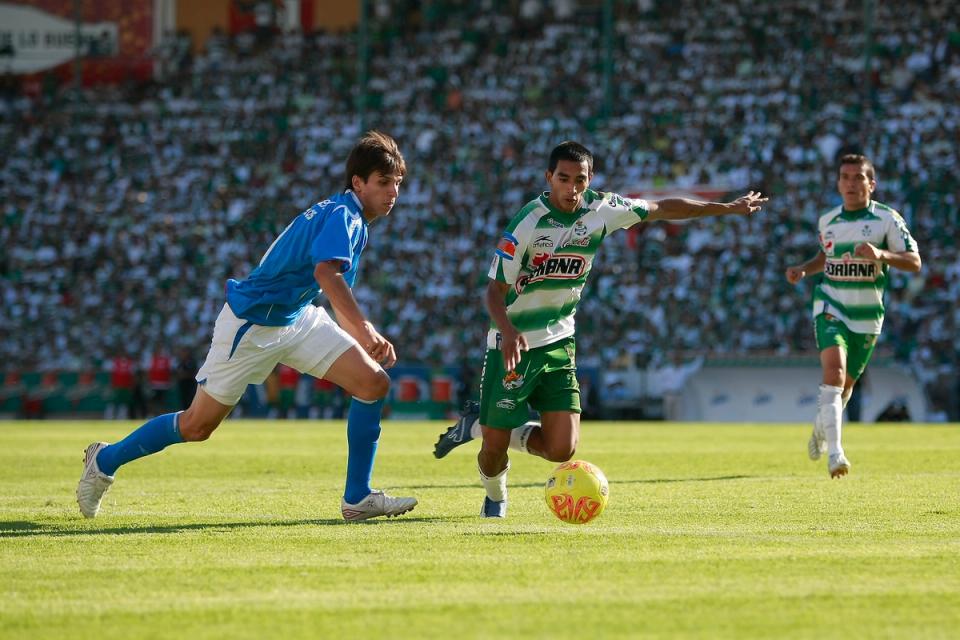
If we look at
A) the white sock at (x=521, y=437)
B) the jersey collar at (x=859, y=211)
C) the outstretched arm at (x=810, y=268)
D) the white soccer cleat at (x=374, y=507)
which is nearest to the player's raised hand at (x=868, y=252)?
the outstretched arm at (x=810, y=268)

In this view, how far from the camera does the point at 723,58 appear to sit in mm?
37188

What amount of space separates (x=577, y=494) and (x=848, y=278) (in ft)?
17.7

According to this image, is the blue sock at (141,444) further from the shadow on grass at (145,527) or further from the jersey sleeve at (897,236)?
the jersey sleeve at (897,236)

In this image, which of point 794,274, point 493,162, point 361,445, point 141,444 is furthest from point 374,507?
point 493,162

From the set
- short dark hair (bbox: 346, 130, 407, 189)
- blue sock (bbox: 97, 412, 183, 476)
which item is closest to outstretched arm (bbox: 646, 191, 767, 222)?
short dark hair (bbox: 346, 130, 407, 189)

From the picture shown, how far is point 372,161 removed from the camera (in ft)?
28.6

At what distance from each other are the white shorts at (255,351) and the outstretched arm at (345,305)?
23.6 inches

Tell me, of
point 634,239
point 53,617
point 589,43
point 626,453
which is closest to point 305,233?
point 53,617

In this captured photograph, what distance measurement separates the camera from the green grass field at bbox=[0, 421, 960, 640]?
5.31 metres

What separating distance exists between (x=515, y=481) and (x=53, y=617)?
Answer: 7.16 metres

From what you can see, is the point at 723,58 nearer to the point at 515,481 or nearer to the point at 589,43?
the point at 589,43

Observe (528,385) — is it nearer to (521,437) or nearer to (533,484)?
(521,437)

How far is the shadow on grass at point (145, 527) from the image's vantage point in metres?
8.20

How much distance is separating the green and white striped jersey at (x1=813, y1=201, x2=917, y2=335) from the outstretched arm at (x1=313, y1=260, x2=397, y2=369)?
590 cm
